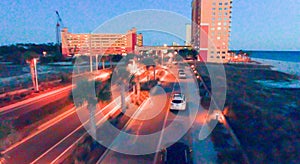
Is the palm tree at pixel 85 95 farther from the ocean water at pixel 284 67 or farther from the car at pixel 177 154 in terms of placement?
the ocean water at pixel 284 67

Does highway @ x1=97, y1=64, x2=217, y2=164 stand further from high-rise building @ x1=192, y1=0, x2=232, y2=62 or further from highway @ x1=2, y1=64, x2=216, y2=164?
high-rise building @ x1=192, y1=0, x2=232, y2=62

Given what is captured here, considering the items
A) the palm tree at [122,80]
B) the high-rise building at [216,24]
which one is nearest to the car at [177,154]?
the palm tree at [122,80]

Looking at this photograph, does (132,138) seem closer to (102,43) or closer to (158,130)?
(158,130)

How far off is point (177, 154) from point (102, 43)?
39.7 metres

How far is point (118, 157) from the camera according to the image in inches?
221

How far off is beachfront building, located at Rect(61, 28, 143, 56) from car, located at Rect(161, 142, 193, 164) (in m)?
24.4

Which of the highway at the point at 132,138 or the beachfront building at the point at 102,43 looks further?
the beachfront building at the point at 102,43

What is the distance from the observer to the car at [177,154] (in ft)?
17.6

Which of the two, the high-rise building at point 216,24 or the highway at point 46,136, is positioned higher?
the high-rise building at point 216,24

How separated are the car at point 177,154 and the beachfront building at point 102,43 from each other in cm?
2438

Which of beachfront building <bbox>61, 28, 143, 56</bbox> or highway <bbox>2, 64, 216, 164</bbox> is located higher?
beachfront building <bbox>61, 28, 143, 56</bbox>

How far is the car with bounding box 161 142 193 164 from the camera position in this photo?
535cm

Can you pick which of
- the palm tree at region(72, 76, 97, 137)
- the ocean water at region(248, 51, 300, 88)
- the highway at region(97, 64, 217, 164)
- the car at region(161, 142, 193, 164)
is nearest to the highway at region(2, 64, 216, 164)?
the highway at region(97, 64, 217, 164)

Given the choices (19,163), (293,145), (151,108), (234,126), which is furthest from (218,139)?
(19,163)
